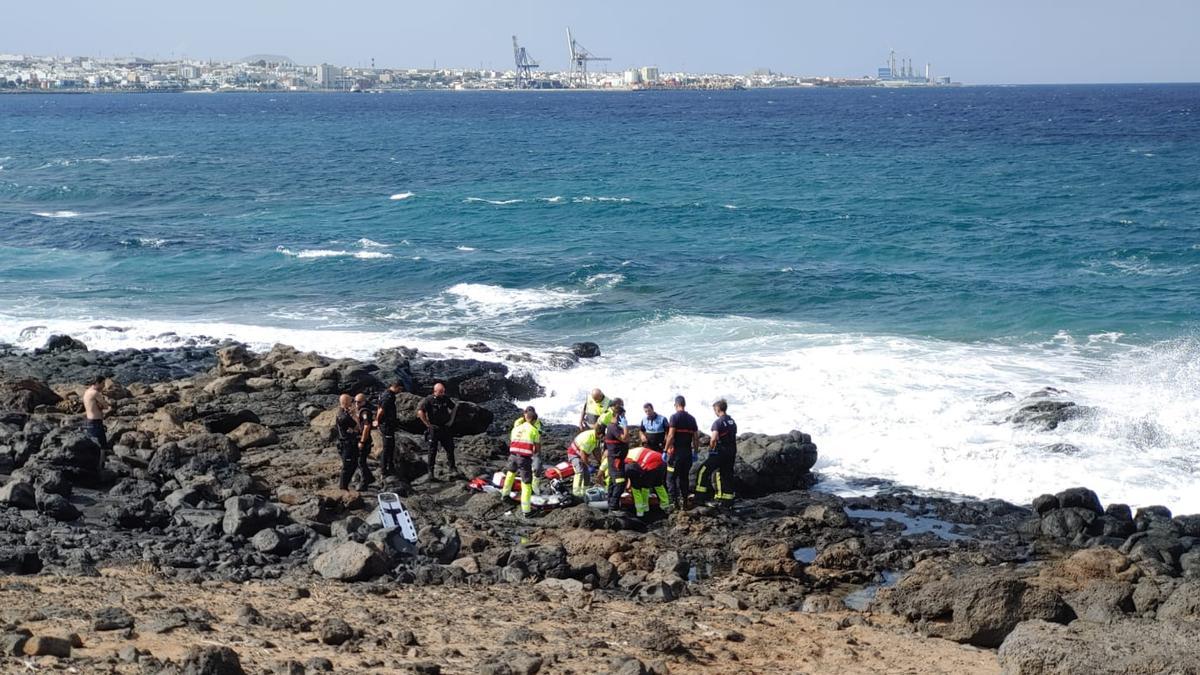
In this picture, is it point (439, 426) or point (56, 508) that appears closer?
point (56, 508)

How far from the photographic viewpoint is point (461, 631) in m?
11.5

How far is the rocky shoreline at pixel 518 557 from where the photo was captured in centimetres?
1068

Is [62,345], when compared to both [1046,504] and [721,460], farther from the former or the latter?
[1046,504]

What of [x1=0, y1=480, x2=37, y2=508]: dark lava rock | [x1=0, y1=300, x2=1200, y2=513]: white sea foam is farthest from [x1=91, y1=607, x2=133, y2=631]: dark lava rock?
[x1=0, y1=300, x2=1200, y2=513]: white sea foam

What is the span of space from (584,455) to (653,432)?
3.26ft

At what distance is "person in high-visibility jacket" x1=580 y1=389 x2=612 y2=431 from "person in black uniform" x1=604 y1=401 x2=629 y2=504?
2.57 ft

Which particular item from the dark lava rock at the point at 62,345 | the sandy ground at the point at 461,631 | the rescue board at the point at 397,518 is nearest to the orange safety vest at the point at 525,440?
the rescue board at the point at 397,518

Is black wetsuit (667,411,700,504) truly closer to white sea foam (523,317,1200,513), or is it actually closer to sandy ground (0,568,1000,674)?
white sea foam (523,317,1200,513)

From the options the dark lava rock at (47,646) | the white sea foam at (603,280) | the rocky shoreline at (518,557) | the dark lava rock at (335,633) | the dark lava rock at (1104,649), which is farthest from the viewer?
the white sea foam at (603,280)

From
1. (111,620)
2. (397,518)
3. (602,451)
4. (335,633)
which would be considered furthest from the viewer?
(602,451)

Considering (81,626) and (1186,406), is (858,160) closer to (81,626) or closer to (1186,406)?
(1186,406)

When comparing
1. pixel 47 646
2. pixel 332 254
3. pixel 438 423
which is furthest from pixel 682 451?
pixel 332 254

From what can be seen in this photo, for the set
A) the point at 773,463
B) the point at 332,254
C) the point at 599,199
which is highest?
the point at 599,199

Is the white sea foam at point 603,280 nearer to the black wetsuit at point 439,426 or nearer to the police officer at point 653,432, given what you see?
the black wetsuit at point 439,426
